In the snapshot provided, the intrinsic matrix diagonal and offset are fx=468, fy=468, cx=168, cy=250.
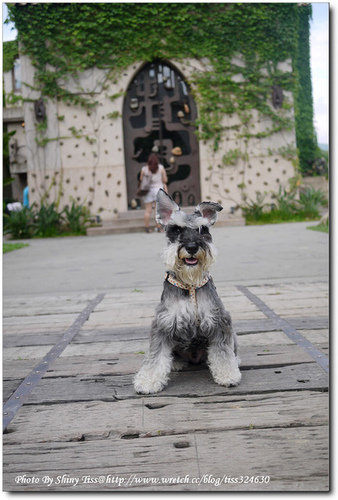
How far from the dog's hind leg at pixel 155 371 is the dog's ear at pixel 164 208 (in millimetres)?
561

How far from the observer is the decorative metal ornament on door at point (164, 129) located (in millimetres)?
11633

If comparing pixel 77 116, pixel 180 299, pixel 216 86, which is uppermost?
pixel 216 86

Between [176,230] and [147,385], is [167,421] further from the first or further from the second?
[176,230]

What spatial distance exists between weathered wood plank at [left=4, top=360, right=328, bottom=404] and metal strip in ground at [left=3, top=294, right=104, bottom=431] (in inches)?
1.5

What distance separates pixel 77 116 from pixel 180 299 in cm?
1058

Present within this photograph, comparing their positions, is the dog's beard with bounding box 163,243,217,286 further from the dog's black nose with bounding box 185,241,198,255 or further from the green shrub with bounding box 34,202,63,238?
the green shrub with bounding box 34,202,63,238

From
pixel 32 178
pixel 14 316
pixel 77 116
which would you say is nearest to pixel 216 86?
pixel 77 116

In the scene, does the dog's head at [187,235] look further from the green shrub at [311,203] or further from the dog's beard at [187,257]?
the green shrub at [311,203]

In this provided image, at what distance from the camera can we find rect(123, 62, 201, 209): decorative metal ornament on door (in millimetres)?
11633

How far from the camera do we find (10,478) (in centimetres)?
141

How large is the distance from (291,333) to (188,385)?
878 millimetres

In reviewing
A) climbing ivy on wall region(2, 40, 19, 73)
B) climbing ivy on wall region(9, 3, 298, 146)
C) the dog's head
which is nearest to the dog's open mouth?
the dog's head

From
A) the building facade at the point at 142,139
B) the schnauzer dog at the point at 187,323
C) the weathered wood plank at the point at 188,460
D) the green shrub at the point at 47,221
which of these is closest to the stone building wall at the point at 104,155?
the building facade at the point at 142,139

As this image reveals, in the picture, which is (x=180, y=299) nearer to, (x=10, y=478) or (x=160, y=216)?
(x=160, y=216)
